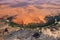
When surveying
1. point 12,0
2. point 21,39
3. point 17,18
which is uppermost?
point 12,0

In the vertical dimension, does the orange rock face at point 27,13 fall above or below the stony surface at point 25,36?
above

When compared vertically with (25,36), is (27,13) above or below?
above

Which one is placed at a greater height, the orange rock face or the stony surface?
the orange rock face

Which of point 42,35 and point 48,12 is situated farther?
point 48,12

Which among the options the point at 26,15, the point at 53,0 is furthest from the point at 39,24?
the point at 53,0

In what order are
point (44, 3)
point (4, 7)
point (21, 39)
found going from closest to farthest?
point (21, 39), point (4, 7), point (44, 3)

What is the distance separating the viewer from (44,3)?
1660mm

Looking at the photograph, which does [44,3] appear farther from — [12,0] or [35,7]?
[12,0]

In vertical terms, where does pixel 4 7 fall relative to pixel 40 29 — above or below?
above

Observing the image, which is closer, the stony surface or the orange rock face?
the stony surface

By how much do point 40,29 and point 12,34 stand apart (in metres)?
0.22

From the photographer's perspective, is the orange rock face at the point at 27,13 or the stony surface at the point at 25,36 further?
the orange rock face at the point at 27,13

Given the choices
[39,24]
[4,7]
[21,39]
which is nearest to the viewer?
[21,39]

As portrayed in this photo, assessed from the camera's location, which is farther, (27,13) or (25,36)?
(27,13)
